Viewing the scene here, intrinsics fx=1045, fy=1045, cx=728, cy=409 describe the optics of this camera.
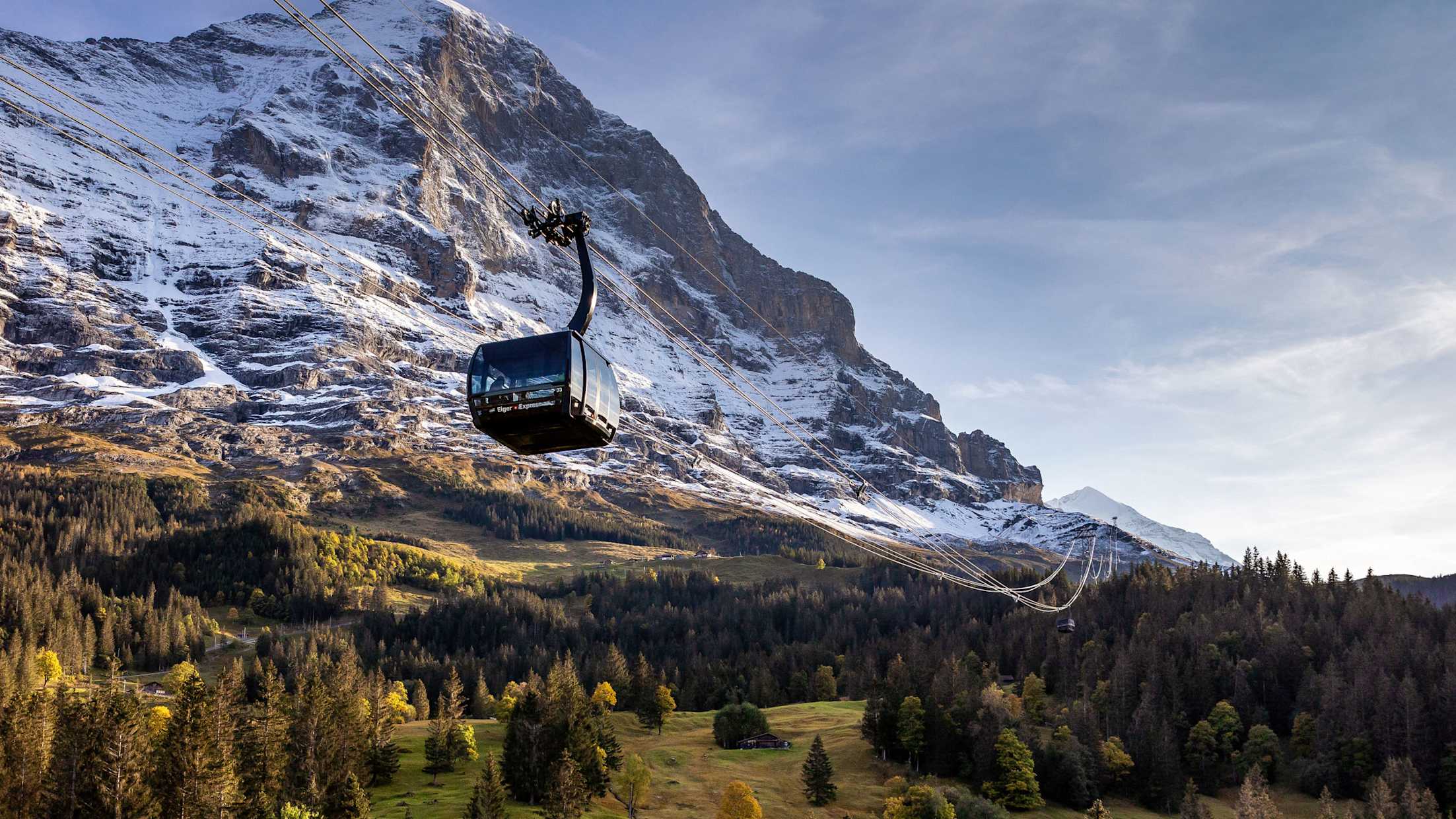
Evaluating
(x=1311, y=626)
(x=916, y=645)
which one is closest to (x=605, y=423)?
(x=916, y=645)

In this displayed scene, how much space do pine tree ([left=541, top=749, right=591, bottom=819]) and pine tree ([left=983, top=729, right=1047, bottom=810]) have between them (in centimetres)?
4935

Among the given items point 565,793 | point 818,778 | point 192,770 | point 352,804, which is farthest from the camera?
point 818,778

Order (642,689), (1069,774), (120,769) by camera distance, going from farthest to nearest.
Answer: (642,689), (1069,774), (120,769)

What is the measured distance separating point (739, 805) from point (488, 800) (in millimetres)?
26466

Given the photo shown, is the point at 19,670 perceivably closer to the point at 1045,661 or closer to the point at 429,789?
the point at 429,789

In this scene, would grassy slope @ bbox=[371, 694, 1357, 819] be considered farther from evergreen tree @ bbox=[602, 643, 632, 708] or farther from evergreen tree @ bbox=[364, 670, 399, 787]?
evergreen tree @ bbox=[602, 643, 632, 708]

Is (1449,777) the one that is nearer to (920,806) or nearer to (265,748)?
(920,806)

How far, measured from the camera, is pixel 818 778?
4697 inches

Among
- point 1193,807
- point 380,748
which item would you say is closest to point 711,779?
point 380,748

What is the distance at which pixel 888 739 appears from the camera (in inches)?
5497

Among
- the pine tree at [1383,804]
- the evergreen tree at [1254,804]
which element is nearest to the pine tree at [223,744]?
the evergreen tree at [1254,804]

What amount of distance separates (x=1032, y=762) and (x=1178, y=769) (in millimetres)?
20888

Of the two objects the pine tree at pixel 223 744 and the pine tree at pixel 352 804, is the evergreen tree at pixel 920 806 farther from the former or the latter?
the pine tree at pixel 223 744

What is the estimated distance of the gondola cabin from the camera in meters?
35.4
